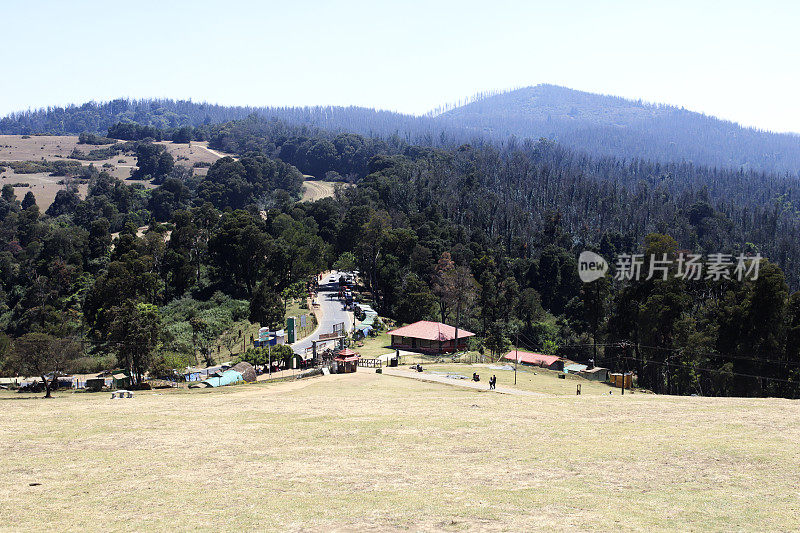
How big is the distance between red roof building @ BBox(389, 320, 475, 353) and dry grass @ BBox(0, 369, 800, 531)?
3148cm

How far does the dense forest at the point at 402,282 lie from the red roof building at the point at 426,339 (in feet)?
19.3

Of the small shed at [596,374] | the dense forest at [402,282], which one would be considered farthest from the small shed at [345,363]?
the small shed at [596,374]

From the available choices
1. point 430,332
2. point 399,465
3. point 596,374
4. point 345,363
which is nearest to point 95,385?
point 345,363

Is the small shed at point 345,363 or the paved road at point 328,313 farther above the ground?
the small shed at point 345,363

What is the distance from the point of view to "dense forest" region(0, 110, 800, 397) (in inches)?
2124

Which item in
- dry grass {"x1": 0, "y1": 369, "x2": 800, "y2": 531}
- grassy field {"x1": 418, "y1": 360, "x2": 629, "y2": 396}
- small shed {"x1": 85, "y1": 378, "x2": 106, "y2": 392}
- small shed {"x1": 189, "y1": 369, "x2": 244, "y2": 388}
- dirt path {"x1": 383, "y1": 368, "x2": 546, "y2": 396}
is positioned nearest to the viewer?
dry grass {"x1": 0, "y1": 369, "x2": 800, "y2": 531}

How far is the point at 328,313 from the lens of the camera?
8619cm

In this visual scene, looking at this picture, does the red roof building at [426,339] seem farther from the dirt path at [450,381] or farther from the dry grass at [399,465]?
the dry grass at [399,465]

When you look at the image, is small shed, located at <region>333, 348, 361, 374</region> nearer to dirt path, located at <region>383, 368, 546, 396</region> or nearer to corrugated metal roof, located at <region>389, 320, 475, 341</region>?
dirt path, located at <region>383, 368, 546, 396</region>

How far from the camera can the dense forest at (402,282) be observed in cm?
5394

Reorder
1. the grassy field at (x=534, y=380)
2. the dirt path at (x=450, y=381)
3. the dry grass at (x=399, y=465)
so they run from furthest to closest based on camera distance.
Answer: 1. the grassy field at (x=534, y=380)
2. the dirt path at (x=450, y=381)
3. the dry grass at (x=399, y=465)

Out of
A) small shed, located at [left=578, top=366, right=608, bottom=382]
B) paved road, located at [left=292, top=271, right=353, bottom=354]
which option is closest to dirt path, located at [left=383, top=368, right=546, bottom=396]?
paved road, located at [left=292, top=271, right=353, bottom=354]

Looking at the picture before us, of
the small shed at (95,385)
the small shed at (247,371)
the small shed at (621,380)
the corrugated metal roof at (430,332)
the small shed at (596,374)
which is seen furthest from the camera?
the corrugated metal roof at (430,332)

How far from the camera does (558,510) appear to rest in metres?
17.8
